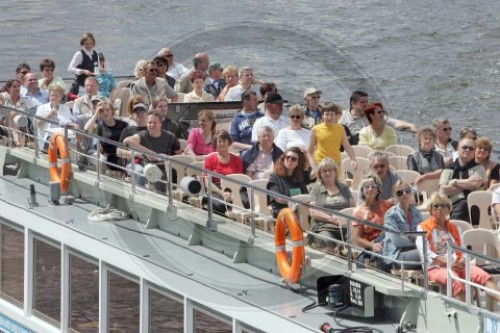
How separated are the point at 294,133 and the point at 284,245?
257 cm


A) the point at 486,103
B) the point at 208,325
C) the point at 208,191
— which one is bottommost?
the point at 486,103

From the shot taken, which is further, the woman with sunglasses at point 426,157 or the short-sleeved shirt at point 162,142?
the woman with sunglasses at point 426,157

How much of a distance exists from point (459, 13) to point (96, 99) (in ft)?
70.3

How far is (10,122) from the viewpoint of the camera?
1116 cm

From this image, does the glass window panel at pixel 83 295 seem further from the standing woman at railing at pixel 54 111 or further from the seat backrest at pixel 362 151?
the seat backrest at pixel 362 151

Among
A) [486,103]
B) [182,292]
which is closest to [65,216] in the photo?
[182,292]

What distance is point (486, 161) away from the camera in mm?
10000

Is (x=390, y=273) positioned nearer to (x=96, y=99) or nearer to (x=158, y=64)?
(x=96, y=99)

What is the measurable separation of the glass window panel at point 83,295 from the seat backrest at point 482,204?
9.14 feet

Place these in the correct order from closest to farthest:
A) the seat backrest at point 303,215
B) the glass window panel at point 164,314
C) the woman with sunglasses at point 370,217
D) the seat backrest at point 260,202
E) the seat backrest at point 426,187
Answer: the woman with sunglasses at point 370,217, the seat backrest at point 303,215, the glass window panel at point 164,314, the seat backrest at point 260,202, the seat backrest at point 426,187

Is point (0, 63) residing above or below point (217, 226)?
below

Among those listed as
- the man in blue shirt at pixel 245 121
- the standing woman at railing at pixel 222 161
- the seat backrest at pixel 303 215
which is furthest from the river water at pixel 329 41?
the seat backrest at pixel 303 215

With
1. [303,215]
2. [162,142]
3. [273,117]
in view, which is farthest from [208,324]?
[273,117]

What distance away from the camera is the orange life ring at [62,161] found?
392 inches
